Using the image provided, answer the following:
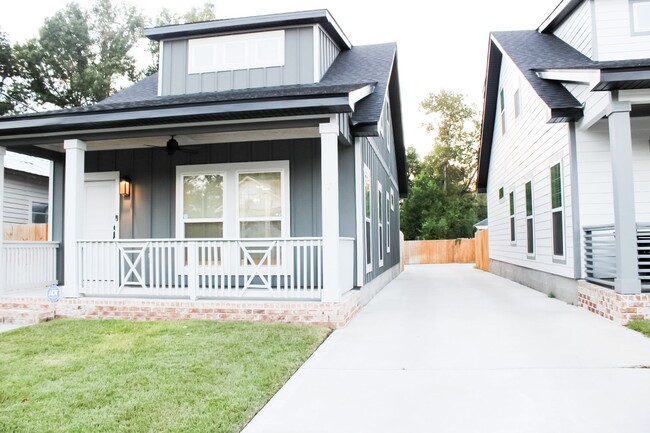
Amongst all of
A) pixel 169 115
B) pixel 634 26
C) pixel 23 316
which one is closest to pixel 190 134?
pixel 169 115

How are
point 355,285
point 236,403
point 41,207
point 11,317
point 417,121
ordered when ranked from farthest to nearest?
point 417,121
point 41,207
point 355,285
point 11,317
point 236,403

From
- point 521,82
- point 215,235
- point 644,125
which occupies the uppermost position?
point 521,82

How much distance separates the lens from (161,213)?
335 inches

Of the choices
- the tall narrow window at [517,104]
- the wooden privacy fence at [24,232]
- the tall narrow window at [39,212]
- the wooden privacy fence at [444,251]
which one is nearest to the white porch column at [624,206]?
the tall narrow window at [517,104]

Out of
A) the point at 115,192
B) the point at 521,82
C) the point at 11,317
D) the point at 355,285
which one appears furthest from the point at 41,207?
the point at 521,82

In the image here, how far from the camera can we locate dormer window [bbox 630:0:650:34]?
771 centimetres

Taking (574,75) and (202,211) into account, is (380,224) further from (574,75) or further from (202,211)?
(574,75)

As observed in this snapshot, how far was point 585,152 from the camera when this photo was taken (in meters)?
7.64

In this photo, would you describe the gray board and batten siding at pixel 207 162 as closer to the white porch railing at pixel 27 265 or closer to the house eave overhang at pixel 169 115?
the white porch railing at pixel 27 265

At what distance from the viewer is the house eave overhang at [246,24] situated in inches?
345

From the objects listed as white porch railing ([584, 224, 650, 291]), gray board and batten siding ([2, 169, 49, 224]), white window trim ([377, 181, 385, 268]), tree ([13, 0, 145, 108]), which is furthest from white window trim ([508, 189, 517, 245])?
tree ([13, 0, 145, 108])

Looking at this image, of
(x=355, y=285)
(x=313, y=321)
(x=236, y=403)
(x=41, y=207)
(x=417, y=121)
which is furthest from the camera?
(x=417, y=121)

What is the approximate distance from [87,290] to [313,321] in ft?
11.5

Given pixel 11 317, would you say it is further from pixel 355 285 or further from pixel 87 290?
pixel 355 285
